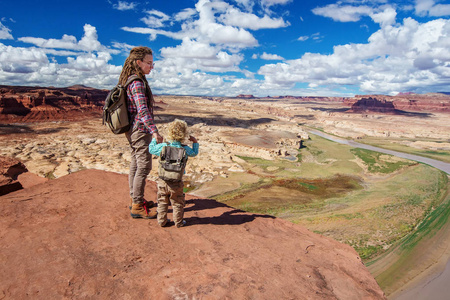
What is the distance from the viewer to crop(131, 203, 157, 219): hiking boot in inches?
168

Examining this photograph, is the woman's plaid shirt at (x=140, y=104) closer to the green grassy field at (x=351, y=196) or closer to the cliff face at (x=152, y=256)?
the cliff face at (x=152, y=256)

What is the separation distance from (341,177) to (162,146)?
2341cm

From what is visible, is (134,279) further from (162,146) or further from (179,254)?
(162,146)

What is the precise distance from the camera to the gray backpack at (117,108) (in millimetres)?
3766

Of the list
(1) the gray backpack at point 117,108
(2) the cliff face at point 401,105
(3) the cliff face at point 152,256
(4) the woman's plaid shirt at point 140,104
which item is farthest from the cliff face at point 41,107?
(2) the cliff face at point 401,105

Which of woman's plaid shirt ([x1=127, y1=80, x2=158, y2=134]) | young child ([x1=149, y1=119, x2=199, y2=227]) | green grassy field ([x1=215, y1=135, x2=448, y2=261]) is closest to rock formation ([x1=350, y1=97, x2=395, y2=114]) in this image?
green grassy field ([x1=215, y1=135, x2=448, y2=261])

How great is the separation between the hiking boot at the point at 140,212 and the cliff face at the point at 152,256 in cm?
12

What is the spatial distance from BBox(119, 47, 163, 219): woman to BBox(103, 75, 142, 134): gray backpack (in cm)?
9

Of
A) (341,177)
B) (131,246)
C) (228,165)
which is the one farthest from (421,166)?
(131,246)

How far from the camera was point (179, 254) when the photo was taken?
3395 mm

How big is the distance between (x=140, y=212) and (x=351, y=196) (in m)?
→ 17.6

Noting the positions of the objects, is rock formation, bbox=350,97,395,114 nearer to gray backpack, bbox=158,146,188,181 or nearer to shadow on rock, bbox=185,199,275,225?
shadow on rock, bbox=185,199,275,225

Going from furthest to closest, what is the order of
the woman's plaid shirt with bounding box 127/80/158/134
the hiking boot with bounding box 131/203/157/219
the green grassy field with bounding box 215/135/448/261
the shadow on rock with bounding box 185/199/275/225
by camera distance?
the green grassy field with bounding box 215/135/448/261, the shadow on rock with bounding box 185/199/275/225, the hiking boot with bounding box 131/203/157/219, the woman's plaid shirt with bounding box 127/80/158/134

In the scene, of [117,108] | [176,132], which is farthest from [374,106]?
[117,108]
